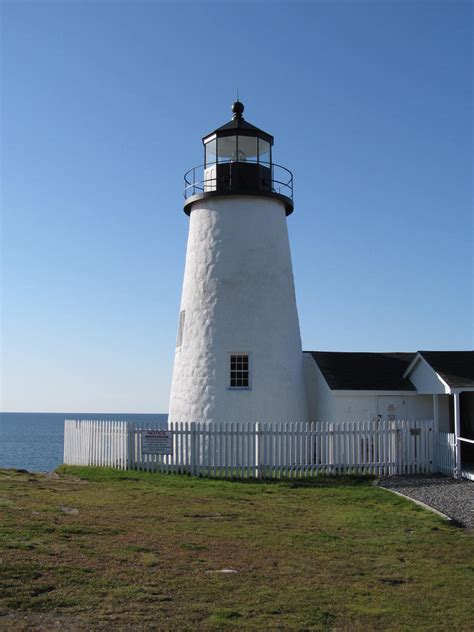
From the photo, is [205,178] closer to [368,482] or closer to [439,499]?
[368,482]

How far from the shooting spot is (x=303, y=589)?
7.66 metres

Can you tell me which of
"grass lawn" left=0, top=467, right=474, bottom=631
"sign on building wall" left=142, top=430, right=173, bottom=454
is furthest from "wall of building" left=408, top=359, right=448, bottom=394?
"sign on building wall" left=142, top=430, right=173, bottom=454

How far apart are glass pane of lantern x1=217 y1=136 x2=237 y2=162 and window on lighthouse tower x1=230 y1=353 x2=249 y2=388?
597 cm

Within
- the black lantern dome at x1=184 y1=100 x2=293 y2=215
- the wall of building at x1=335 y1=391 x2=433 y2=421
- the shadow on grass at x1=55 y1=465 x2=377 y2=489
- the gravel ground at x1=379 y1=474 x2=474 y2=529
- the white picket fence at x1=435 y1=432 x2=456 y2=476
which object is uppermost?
the black lantern dome at x1=184 y1=100 x2=293 y2=215

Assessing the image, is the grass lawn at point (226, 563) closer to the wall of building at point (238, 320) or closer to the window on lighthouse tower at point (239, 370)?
the wall of building at point (238, 320)

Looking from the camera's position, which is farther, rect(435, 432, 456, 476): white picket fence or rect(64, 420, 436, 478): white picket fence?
rect(435, 432, 456, 476): white picket fence

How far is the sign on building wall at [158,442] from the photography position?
1758cm

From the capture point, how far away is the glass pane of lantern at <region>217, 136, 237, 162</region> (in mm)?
21312

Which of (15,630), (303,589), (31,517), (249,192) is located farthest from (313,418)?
(15,630)

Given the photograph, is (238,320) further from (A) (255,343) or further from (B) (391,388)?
(B) (391,388)

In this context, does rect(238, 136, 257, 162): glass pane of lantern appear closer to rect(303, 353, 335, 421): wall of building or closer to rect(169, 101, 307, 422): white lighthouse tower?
rect(169, 101, 307, 422): white lighthouse tower

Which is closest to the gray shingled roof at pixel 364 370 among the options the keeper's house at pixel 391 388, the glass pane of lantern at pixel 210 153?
the keeper's house at pixel 391 388

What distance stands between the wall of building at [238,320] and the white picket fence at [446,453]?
3.99 meters

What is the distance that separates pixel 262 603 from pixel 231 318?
13015 mm
